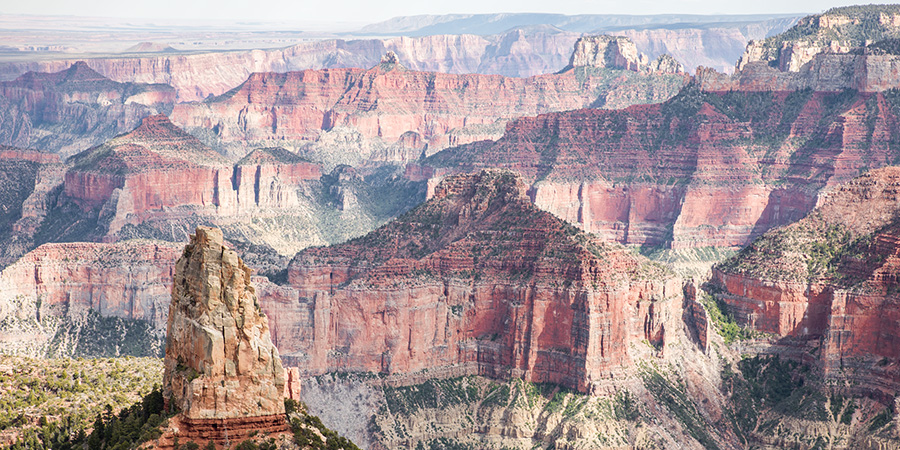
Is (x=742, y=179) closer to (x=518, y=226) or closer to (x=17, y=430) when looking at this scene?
(x=518, y=226)

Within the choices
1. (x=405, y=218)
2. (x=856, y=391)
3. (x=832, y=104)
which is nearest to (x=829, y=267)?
(x=856, y=391)

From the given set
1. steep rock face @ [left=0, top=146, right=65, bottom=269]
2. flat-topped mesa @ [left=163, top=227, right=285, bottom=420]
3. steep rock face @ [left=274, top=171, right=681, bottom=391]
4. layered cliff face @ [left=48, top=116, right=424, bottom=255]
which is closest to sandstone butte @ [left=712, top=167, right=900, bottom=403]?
steep rock face @ [left=274, top=171, right=681, bottom=391]

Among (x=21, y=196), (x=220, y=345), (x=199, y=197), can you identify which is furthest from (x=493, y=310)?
(x=21, y=196)

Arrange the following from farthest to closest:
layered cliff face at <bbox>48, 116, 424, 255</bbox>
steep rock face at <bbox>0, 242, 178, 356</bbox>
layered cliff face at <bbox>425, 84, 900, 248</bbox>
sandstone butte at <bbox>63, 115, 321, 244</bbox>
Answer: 1. layered cliff face at <bbox>425, 84, 900, 248</bbox>
2. sandstone butte at <bbox>63, 115, 321, 244</bbox>
3. layered cliff face at <bbox>48, 116, 424, 255</bbox>
4. steep rock face at <bbox>0, 242, 178, 356</bbox>

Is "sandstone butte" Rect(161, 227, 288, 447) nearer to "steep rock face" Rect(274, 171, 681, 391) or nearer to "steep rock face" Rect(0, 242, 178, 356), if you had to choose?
"steep rock face" Rect(274, 171, 681, 391)

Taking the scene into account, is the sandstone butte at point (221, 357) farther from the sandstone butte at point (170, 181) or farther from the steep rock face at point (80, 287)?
the sandstone butte at point (170, 181)

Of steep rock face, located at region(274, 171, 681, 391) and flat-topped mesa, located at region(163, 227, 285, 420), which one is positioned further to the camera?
steep rock face, located at region(274, 171, 681, 391)

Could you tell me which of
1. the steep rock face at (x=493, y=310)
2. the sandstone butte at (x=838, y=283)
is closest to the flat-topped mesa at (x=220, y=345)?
the steep rock face at (x=493, y=310)
